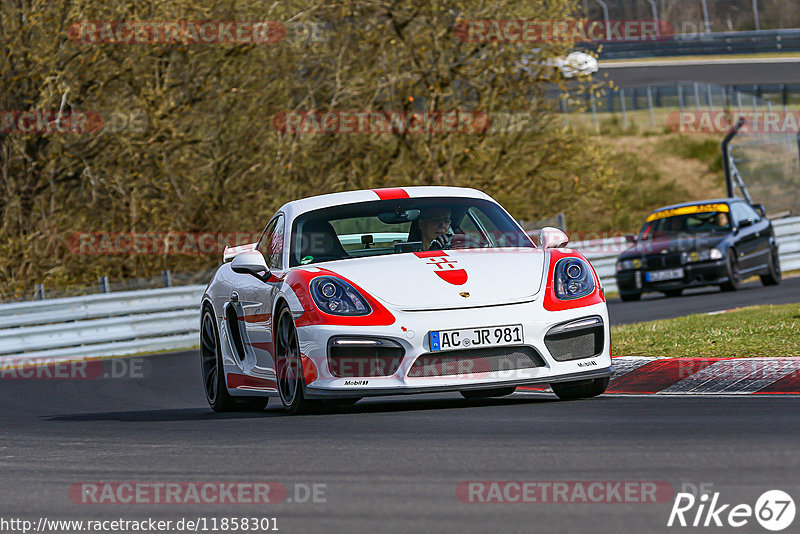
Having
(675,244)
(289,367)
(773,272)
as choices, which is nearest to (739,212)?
(773,272)

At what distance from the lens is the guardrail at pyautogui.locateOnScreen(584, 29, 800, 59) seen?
154 ft

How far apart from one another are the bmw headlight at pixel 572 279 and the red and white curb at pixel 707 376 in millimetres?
1086

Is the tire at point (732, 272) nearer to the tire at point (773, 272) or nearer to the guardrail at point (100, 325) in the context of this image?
the tire at point (773, 272)

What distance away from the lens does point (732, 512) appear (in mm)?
4543

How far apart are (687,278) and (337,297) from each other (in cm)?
1436

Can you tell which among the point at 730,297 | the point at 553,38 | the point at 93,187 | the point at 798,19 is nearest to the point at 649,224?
the point at 730,297

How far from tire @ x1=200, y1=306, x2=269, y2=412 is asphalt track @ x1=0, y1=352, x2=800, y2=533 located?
427mm

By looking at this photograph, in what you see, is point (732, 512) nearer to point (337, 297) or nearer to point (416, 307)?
point (416, 307)

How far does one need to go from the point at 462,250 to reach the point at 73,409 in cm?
415

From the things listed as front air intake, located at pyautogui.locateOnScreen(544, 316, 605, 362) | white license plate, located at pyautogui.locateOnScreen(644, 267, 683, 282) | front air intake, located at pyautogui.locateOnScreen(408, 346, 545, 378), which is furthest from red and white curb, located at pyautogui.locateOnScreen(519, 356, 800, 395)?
white license plate, located at pyautogui.locateOnScreen(644, 267, 683, 282)

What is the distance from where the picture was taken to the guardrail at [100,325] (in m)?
19.0

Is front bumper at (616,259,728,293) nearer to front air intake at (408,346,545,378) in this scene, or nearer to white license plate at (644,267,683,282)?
white license plate at (644,267,683,282)

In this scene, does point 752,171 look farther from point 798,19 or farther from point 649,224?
point 798,19

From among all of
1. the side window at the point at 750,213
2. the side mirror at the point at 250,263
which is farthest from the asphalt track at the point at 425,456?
the side window at the point at 750,213
